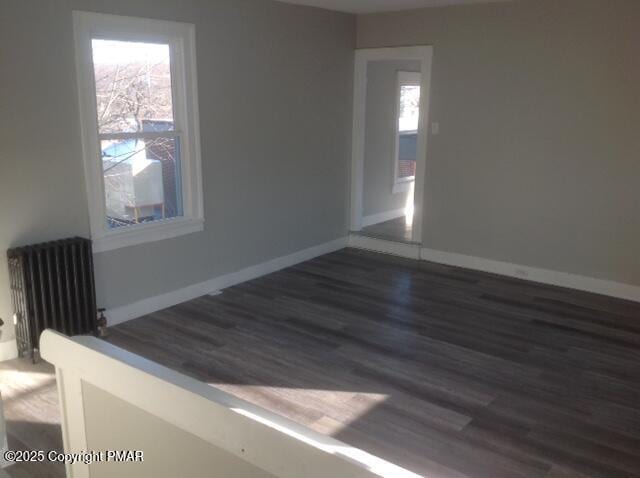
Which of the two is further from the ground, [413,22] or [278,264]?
[413,22]

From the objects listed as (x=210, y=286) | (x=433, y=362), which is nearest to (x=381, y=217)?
(x=210, y=286)

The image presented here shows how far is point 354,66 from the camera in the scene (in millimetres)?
6180

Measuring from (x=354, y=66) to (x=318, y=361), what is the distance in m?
3.64

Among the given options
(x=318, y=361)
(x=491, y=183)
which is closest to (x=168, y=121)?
(x=318, y=361)

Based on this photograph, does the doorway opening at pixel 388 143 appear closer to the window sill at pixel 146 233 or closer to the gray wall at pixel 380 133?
the gray wall at pixel 380 133

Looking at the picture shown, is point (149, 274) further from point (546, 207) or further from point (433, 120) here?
point (546, 207)

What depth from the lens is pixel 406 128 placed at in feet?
25.4

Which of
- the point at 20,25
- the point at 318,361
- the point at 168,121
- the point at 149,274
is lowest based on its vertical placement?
the point at 318,361

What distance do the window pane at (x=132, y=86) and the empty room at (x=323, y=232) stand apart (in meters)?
0.02

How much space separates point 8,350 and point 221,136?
7.41ft

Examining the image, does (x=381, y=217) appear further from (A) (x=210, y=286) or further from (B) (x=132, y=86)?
(B) (x=132, y=86)

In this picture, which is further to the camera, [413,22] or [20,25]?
[413,22]

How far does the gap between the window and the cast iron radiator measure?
15.0 feet

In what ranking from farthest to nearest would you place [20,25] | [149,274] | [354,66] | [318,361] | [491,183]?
[354,66] → [491,183] → [149,274] → [318,361] → [20,25]
